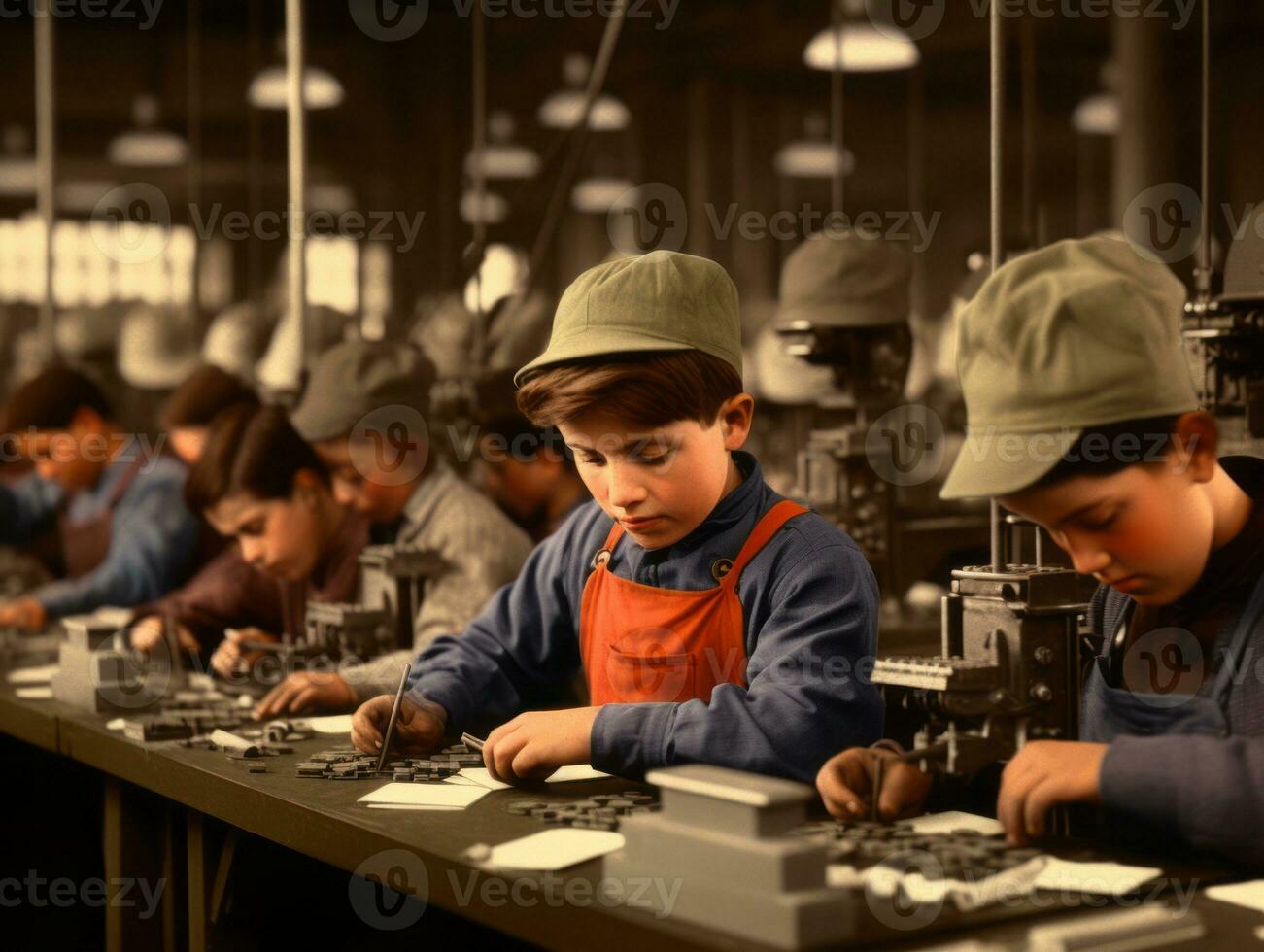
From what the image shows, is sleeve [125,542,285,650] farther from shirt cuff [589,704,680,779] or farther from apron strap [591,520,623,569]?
shirt cuff [589,704,680,779]

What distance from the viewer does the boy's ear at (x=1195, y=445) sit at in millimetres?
1709

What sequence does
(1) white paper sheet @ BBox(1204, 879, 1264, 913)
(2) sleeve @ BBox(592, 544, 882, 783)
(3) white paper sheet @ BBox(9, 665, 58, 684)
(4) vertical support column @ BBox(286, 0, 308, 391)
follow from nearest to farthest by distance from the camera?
(1) white paper sheet @ BBox(1204, 879, 1264, 913) < (2) sleeve @ BBox(592, 544, 882, 783) < (3) white paper sheet @ BBox(9, 665, 58, 684) < (4) vertical support column @ BBox(286, 0, 308, 391)

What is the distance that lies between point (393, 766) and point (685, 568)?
1.72 feet

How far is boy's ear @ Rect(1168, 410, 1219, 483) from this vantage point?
5.61 ft

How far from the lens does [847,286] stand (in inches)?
152

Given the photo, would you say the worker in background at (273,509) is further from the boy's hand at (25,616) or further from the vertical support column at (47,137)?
the vertical support column at (47,137)

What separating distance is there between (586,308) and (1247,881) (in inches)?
41.8

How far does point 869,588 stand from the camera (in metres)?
2.16

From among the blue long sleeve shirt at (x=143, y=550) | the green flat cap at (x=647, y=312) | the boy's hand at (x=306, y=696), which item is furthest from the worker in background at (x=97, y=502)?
the green flat cap at (x=647, y=312)

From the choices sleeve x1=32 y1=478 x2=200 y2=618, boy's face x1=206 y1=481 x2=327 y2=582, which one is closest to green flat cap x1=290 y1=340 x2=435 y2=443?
boy's face x1=206 y1=481 x2=327 y2=582

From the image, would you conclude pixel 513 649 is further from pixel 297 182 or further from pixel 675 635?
pixel 297 182

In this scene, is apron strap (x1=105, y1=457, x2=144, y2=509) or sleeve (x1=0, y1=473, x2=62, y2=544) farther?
sleeve (x1=0, y1=473, x2=62, y2=544)

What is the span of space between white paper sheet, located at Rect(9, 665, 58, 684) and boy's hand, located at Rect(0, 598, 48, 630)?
78cm

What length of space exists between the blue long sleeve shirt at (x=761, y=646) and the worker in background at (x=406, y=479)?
2.71ft
